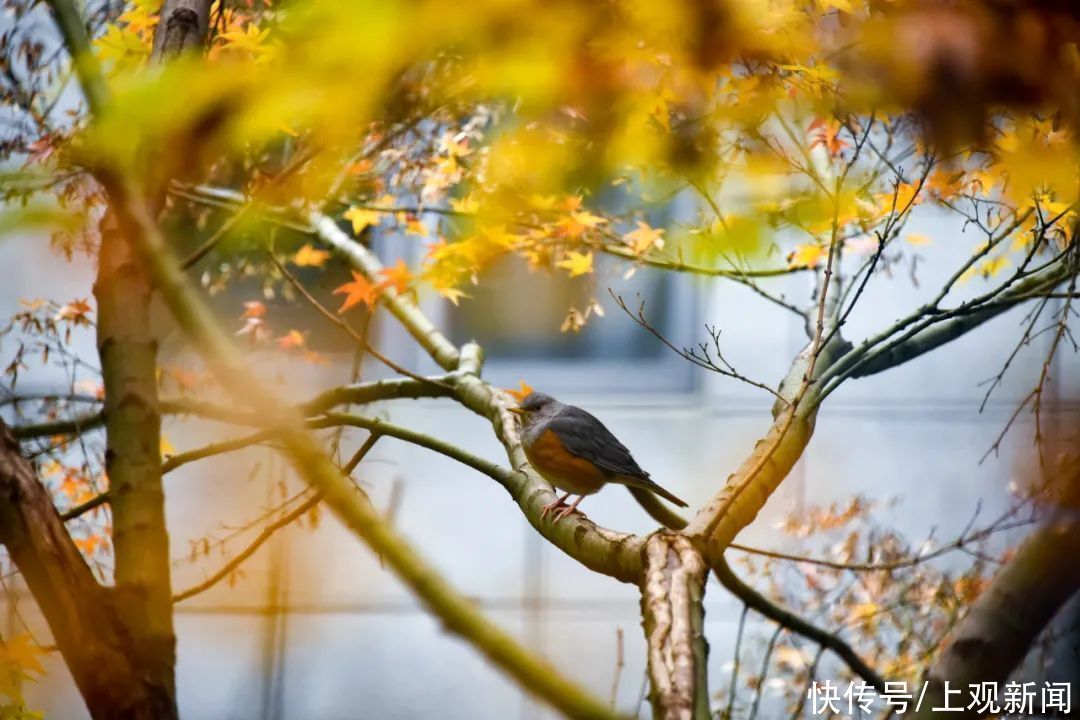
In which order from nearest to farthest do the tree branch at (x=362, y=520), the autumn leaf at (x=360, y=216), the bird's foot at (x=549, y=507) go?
the tree branch at (x=362, y=520), the bird's foot at (x=549, y=507), the autumn leaf at (x=360, y=216)

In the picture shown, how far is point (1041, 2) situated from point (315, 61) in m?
0.88

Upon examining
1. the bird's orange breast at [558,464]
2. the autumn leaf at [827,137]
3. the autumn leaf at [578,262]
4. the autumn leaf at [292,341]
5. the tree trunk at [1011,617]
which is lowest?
the tree trunk at [1011,617]

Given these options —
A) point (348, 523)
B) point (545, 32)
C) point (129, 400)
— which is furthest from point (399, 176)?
point (348, 523)

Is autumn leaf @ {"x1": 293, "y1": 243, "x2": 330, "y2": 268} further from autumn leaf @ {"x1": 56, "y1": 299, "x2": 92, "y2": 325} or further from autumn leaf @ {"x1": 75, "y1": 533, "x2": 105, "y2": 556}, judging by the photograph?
autumn leaf @ {"x1": 75, "y1": 533, "x2": 105, "y2": 556}

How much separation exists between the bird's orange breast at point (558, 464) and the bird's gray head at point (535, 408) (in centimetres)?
8

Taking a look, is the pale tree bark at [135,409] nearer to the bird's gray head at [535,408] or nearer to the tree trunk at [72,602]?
the tree trunk at [72,602]

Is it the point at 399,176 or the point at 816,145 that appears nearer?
the point at 816,145

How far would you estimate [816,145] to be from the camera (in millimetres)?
1974

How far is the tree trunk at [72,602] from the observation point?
46.6 inches

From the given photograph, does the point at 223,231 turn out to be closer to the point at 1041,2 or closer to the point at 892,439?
the point at 1041,2

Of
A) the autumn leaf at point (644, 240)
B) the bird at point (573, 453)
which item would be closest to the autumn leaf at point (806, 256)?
the autumn leaf at point (644, 240)

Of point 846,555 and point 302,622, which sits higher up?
point 846,555

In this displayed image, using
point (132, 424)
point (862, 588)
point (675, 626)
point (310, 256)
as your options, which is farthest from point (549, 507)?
point (862, 588)

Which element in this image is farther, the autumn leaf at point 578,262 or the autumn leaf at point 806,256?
the autumn leaf at point 578,262
